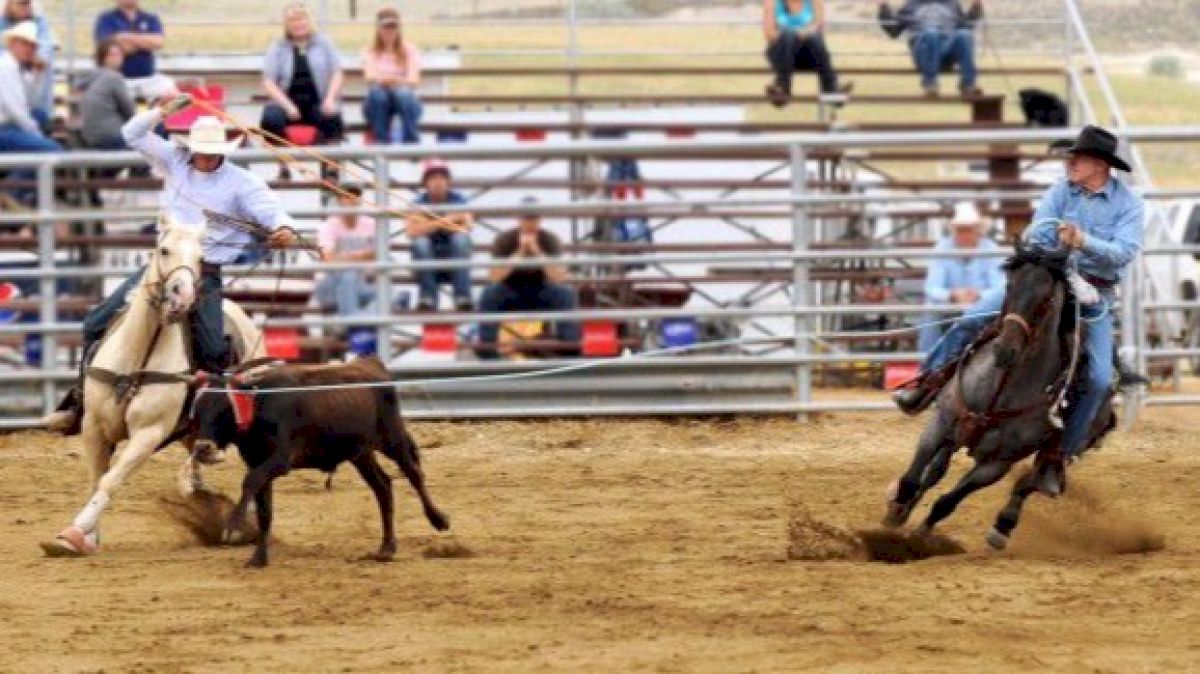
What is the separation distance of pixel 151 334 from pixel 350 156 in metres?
4.65

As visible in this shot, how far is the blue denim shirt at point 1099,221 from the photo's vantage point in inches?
440

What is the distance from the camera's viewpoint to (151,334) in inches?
440

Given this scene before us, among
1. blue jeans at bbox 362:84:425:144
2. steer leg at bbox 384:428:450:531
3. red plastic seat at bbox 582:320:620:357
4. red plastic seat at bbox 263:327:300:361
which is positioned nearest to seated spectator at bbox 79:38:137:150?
blue jeans at bbox 362:84:425:144

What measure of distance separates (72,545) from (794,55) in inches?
424

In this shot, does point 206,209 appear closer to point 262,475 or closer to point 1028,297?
point 262,475

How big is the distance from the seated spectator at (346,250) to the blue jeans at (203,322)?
441 centimetres

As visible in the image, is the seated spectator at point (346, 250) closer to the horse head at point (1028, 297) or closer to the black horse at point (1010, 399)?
the black horse at point (1010, 399)

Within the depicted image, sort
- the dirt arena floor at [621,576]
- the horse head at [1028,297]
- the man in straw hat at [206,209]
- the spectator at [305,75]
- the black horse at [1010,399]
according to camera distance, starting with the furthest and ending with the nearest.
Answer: the spectator at [305,75] → the man in straw hat at [206,209] → the black horse at [1010,399] → the horse head at [1028,297] → the dirt arena floor at [621,576]

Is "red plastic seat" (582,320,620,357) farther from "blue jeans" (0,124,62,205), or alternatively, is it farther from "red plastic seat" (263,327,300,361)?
"blue jeans" (0,124,62,205)

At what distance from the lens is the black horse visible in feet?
35.4

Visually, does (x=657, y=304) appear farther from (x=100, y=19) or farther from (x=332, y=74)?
(x=100, y=19)

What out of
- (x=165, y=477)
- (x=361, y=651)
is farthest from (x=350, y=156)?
(x=361, y=651)

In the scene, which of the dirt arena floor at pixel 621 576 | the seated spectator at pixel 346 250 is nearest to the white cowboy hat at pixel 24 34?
the seated spectator at pixel 346 250

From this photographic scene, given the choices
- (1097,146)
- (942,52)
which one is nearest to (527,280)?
(1097,146)
